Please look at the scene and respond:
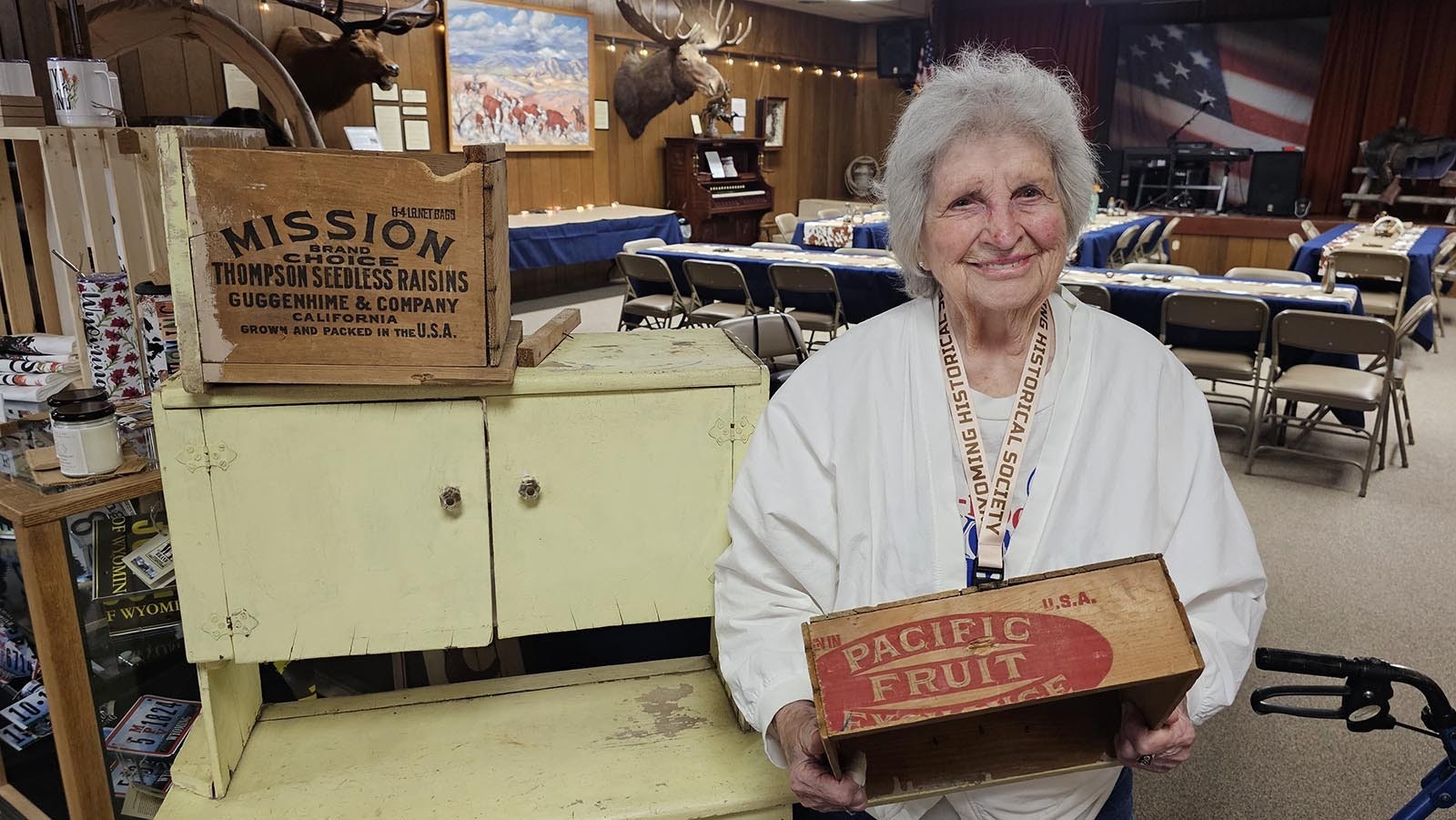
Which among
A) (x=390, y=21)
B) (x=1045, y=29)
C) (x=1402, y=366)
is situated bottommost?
(x=1402, y=366)

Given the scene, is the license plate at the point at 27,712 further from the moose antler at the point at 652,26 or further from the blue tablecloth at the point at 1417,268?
the moose antler at the point at 652,26

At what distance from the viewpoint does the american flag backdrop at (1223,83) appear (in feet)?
34.8

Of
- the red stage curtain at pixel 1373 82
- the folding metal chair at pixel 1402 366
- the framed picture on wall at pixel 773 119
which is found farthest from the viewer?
the framed picture on wall at pixel 773 119

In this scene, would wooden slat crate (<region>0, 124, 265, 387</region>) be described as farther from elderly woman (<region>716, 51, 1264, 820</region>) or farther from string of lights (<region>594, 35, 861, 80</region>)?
string of lights (<region>594, 35, 861, 80</region>)

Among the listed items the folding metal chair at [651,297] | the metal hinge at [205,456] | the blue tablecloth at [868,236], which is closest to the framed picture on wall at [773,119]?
the blue tablecloth at [868,236]

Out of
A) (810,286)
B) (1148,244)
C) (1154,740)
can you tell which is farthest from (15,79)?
(1148,244)

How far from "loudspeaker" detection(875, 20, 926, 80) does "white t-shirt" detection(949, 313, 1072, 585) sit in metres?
11.6

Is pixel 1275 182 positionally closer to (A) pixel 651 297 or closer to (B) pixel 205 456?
(A) pixel 651 297

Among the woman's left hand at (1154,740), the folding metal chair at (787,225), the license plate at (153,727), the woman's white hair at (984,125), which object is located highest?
the woman's white hair at (984,125)

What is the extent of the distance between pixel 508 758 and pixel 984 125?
Answer: 1245mm

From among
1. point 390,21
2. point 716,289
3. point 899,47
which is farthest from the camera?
point 899,47

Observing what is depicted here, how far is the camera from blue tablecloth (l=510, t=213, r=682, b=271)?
7.42m

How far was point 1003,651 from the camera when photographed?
0.98 meters

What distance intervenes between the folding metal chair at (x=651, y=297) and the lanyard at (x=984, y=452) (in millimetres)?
4308
